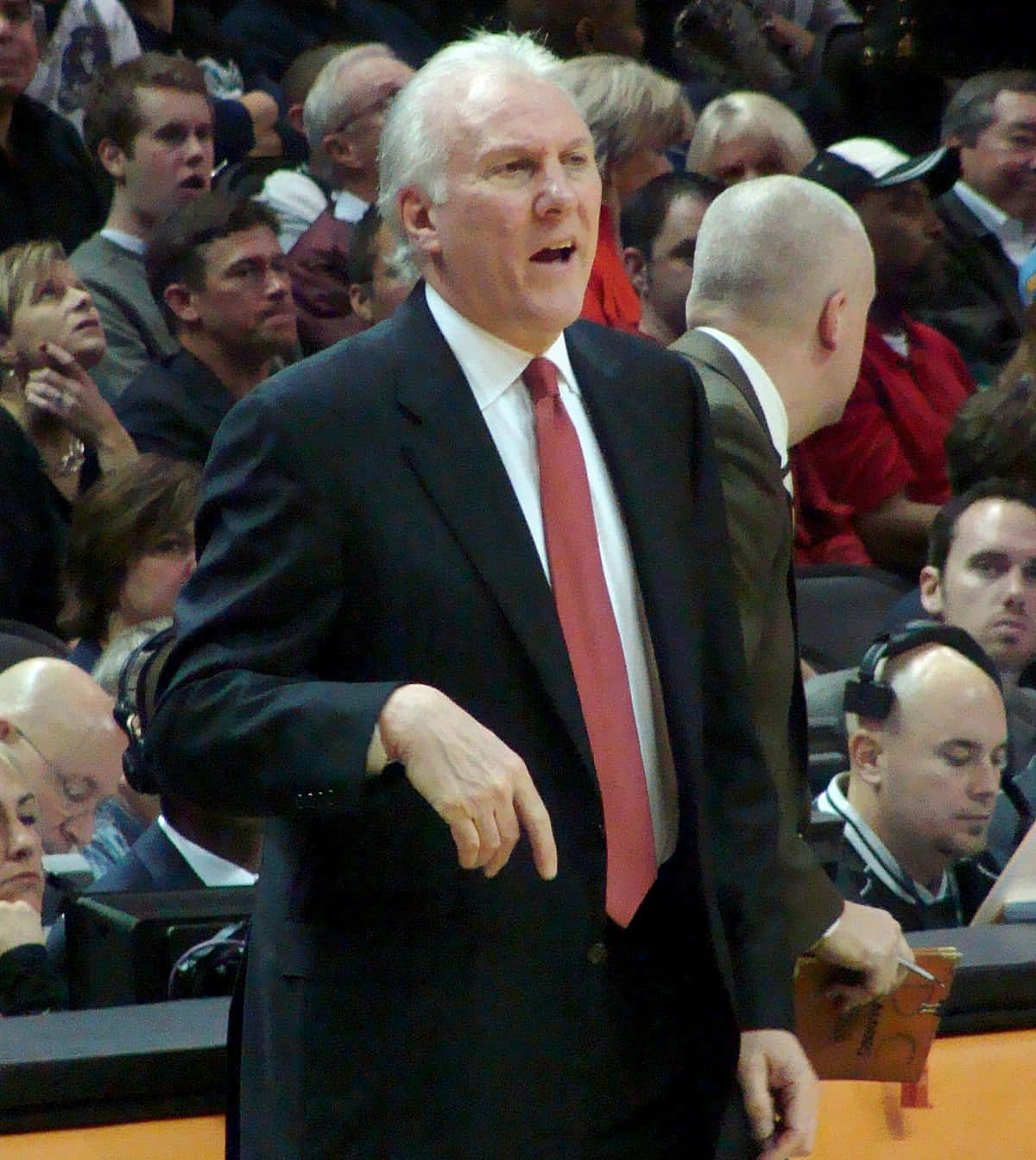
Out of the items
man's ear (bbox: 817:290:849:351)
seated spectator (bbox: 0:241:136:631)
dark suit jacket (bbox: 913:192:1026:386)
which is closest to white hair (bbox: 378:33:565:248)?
man's ear (bbox: 817:290:849:351)

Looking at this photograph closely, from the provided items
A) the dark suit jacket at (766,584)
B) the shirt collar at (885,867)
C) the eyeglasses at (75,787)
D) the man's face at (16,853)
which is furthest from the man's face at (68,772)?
the dark suit jacket at (766,584)

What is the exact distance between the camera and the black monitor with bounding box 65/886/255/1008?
196 centimetres

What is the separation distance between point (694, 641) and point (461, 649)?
0.21 metres

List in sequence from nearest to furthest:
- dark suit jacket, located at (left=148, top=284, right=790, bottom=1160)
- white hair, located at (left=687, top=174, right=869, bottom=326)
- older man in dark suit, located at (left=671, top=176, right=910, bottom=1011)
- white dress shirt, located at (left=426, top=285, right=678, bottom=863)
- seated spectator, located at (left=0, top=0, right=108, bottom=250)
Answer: dark suit jacket, located at (left=148, top=284, right=790, bottom=1160), white dress shirt, located at (left=426, top=285, right=678, bottom=863), older man in dark suit, located at (left=671, top=176, right=910, bottom=1011), white hair, located at (left=687, top=174, right=869, bottom=326), seated spectator, located at (left=0, top=0, right=108, bottom=250)

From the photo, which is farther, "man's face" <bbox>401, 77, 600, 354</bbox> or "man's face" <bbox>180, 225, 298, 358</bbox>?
"man's face" <bbox>180, 225, 298, 358</bbox>

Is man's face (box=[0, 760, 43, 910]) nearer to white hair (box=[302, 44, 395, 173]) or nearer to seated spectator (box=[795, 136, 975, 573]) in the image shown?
seated spectator (box=[795, 136, 975, 573])

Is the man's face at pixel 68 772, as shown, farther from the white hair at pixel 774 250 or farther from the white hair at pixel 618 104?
the white hair at pixel 618 104

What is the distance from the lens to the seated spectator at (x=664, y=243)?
176 inches

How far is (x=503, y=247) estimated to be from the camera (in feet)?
5.26

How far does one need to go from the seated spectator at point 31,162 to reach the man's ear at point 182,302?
2.30 ft

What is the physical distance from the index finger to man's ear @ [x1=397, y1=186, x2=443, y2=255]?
491 millimetres

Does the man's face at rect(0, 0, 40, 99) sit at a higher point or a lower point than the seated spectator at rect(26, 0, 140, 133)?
higher

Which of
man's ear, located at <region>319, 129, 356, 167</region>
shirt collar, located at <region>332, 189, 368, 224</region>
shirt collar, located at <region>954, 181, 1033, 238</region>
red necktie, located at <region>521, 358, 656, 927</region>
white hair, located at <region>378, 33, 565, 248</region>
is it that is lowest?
shirt collar, located at <region>954, 181, 1033, 238</region>

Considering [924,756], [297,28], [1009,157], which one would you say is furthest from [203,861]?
[297,28]
